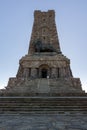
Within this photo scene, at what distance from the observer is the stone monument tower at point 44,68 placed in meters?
16.0

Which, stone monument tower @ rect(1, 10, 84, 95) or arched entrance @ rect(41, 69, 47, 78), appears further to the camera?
arched entrance @ rect(41, 69, 47, 78)

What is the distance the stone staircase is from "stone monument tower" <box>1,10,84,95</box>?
371 cm

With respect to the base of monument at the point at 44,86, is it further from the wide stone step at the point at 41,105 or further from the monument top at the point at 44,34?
the monument top at the point at 44,34

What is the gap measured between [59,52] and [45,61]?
11.2ft

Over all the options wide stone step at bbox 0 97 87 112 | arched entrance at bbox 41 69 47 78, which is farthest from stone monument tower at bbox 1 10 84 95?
wide stone step at bbox 0 97 87 112

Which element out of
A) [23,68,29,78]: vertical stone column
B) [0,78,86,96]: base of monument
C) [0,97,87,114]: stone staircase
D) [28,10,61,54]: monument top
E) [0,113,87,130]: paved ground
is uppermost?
[28,10,61,54]: monument top

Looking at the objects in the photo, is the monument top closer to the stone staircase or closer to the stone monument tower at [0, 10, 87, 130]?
the stone monument tower at [0, 10, 87, 130]

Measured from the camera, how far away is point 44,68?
22.3 m

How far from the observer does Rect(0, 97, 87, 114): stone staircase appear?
28.7 ft

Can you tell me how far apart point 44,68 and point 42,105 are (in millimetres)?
13047

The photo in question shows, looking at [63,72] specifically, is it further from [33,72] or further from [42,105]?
[42,105]

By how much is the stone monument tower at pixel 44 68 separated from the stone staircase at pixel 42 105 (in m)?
3.71

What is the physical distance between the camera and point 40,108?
9023 millimetres

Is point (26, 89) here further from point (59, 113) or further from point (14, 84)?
point (59, 113)
